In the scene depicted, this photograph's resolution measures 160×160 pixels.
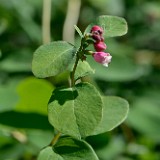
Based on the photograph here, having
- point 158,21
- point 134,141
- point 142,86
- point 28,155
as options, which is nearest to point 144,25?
point 158,21

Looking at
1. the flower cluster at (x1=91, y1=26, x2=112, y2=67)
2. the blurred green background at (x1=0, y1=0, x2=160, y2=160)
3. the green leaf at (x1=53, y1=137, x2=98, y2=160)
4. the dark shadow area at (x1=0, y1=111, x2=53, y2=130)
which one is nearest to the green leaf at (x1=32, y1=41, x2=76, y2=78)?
the flower cluster at (x1=91, y1=26, x2=112, y2=67)

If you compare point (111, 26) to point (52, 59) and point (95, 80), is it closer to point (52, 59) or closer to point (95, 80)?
point (52, 59)

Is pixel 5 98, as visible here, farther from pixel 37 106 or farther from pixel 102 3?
pixel 102 3

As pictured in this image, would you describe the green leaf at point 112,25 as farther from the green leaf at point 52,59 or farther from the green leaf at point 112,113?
the green leaf at point 112,113

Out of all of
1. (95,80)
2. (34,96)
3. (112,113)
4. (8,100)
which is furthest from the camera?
(95,80)

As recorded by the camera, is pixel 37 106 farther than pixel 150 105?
No

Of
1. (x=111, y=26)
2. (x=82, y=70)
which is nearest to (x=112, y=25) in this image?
(x=111, y=26)

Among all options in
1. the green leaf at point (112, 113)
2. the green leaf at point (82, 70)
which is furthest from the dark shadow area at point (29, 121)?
the green leaf at point (82, 70)
